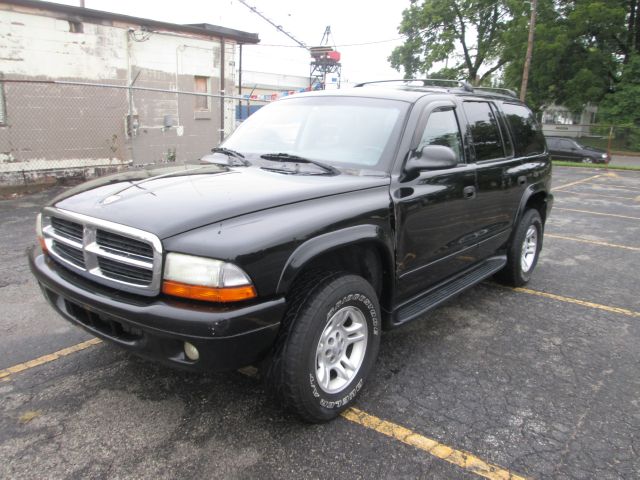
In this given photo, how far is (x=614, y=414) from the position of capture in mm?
2939

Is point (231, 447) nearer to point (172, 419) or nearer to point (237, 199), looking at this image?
point (172, 419)

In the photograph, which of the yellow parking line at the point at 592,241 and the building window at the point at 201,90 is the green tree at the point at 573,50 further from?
the yellow parking line at the point at 592,241

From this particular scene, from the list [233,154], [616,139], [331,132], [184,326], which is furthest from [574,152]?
[184,326]

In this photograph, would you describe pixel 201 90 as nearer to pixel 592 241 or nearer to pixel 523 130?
pixel 592 241

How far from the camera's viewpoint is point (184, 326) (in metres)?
2.22

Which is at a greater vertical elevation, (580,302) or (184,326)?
(184,326)

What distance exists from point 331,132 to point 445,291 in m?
1.48

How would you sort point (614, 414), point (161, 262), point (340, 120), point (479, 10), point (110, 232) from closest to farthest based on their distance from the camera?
point (161, 262), point (110, 232), point (614, 414), point (340, 120), point (479, 10)

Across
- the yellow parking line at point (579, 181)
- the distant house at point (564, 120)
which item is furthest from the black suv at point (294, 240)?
the distant house at point (564, 120)

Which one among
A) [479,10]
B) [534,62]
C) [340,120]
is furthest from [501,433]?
[479,10]

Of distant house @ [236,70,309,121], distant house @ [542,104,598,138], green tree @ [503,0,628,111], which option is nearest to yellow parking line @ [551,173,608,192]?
green tree @ [503,0,628,111]

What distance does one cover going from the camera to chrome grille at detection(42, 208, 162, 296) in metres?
2.31

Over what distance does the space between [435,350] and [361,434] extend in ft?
3.99

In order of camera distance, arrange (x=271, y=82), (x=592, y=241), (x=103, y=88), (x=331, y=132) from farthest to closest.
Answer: (x=271, y=82)
(x=103, y=88)
(x=592, y=241)
(x=331, y=132)
